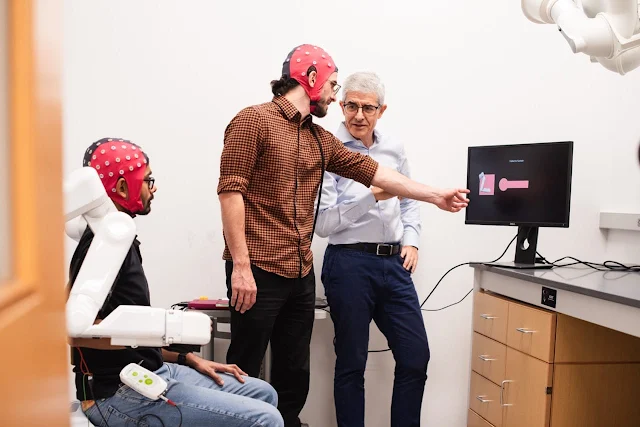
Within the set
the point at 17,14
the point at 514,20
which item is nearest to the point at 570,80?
the point at 514,20

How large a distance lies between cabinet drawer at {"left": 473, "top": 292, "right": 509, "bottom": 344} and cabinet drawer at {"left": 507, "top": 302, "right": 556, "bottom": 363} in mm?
45

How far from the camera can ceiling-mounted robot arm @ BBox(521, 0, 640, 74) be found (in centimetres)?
175

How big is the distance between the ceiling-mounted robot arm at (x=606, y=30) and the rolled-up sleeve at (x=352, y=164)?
0.77m

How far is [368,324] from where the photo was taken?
263cm

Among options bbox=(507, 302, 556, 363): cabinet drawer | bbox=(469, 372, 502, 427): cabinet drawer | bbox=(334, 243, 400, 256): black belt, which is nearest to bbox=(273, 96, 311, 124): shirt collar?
bbox=(334, 243, 400, 256): black belt

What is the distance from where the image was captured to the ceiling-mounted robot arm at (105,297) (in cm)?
112

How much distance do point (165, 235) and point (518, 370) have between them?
1.61 meters

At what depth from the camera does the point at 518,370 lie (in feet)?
7.75

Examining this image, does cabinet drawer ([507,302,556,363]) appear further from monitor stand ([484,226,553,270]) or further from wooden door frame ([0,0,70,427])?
wooden door frame ([0,0,70,427])

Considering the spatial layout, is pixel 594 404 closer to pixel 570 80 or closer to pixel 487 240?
pixel 487 240

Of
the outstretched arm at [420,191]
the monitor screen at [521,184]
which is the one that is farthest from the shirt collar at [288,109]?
the monitor screen at [521,184]

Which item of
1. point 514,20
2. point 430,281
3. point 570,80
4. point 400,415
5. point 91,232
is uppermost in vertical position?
point 514,20

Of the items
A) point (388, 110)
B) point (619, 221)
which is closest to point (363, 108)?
point (388, 110)

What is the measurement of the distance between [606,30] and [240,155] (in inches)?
43.7
